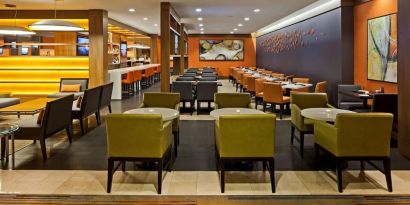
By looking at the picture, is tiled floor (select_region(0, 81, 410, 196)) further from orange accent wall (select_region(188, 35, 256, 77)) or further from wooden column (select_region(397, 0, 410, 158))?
orange accent wall (select_region(188, 35, 256, 77))

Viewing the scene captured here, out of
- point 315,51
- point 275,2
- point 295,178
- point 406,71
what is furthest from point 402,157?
point 315,51

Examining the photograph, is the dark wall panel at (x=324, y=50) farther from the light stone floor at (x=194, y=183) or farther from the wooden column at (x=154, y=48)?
the wooden column at (x=154, y=48)

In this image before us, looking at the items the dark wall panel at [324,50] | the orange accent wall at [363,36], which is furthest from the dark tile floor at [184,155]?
the dark wall panel at [324,50]

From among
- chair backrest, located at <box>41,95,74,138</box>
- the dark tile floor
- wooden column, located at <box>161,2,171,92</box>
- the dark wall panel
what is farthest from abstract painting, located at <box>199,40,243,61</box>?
chair backrest, located at <box>41,95,74,138</box>

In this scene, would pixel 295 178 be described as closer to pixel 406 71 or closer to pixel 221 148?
pixel 221 148

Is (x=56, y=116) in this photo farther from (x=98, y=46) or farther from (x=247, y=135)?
(x=98, y=46)

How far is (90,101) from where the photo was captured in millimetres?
6902

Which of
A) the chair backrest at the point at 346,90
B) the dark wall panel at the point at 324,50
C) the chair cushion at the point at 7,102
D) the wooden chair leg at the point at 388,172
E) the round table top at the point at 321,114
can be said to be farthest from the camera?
the dark wall panel at the point at 324,50

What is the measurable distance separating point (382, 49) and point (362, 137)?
4.60 meters

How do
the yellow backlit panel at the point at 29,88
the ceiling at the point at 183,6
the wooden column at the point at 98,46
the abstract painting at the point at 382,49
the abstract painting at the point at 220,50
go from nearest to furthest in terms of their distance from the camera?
the abstract painting at the point at 382,49 → the ceiling at the point at 183,6 → the wooden column at the point at 98,46 → the yellow backlit panel at the point at 29,88 → the abstract painting at the point at 220,50

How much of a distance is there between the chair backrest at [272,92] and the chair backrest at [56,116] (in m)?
4.17

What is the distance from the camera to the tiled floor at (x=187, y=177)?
12.6 ft

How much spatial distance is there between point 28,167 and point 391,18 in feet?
22.2

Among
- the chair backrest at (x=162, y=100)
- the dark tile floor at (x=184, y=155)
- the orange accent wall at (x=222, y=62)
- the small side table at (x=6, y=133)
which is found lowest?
the dark tile floor at (x=184, y=155)
